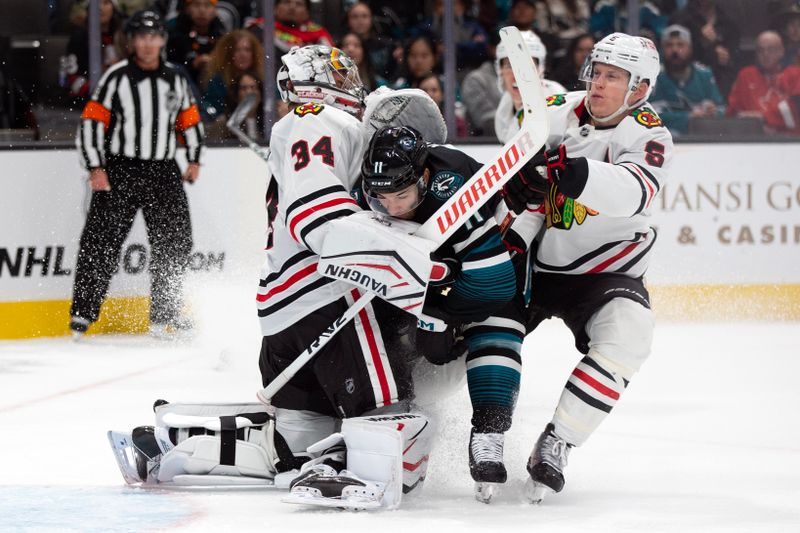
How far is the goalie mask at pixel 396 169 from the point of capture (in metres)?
2.63

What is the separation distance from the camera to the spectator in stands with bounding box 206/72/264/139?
6.33 m

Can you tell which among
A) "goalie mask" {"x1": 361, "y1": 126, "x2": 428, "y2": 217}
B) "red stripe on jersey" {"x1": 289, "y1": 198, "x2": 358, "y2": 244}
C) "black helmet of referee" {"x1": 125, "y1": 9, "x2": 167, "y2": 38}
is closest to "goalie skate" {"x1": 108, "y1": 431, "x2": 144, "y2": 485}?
"red stripe on jersey" {"x1": 289, "y1": 198, "x2": 358, "y2": 244}

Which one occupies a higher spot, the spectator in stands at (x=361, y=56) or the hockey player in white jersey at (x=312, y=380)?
the spectator in stands at (x=361, y=56)

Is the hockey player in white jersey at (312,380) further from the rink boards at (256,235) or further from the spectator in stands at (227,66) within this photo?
the spectator in stands at (227,66)

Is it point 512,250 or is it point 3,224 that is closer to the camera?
point 512,250

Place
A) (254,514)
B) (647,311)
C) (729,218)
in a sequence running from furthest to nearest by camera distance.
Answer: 1. (729,218)
2. (647,311)
3. (254,514)

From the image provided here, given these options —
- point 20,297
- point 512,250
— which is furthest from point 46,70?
point 512,250

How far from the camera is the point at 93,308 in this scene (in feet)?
19.4

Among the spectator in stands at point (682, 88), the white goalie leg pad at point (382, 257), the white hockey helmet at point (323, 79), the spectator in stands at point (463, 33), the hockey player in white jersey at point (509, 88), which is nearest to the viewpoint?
the white goalie leg pad at point (382, 257)

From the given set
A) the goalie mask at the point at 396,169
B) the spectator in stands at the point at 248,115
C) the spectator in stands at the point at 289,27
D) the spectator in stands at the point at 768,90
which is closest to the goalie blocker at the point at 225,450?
the goalie mask at the point at 396,169

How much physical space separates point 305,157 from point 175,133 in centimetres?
354

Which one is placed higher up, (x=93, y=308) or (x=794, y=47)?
(x=794, y=47)

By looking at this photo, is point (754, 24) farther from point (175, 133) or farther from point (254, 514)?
point (254, 514)

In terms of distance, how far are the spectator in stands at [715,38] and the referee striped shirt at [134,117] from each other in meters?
2.46
